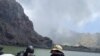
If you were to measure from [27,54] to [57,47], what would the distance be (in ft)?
3.03

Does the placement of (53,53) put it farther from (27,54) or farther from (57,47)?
(27,54)

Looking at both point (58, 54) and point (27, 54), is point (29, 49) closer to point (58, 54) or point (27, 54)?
point (27, 54)

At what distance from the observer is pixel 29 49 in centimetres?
959

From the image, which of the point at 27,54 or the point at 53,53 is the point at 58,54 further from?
the point at 27,54

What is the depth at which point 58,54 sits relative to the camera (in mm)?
9156

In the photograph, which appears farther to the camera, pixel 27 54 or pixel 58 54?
pixel 27 54

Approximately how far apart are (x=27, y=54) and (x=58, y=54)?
3.39 ft

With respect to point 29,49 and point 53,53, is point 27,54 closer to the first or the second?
point 29,49

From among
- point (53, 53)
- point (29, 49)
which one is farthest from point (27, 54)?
point (53, 53)

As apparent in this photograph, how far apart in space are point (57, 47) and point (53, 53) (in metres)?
0.22

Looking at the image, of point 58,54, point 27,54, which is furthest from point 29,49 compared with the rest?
point 58,54

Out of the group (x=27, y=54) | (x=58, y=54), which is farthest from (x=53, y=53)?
(x=27, y=54)

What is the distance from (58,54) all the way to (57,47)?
0.30m

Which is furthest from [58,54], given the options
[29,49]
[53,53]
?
[29,49]
